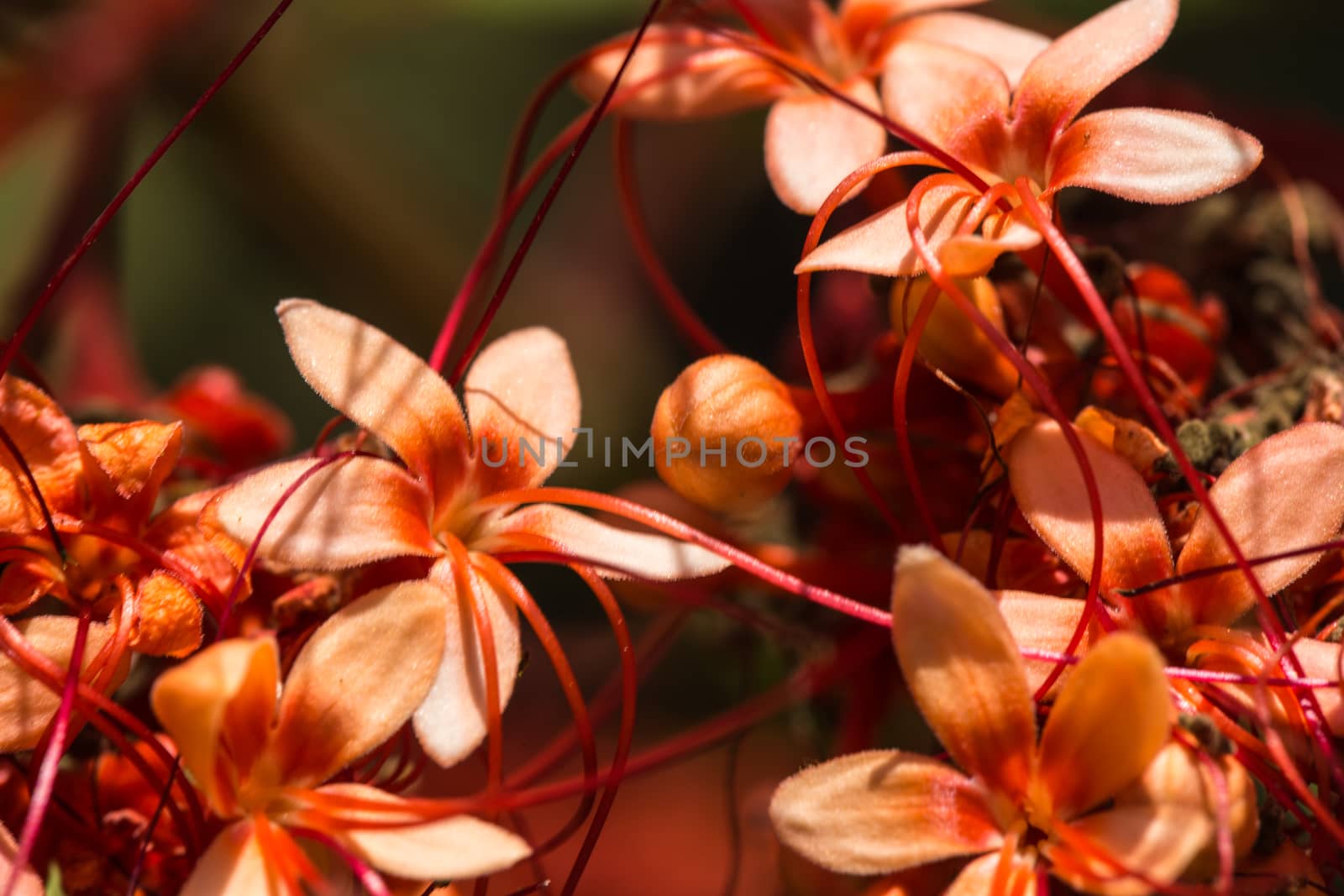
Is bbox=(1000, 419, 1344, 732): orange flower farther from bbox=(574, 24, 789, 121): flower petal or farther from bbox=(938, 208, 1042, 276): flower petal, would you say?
bbox=(574, 24, 789, 121): flower petal

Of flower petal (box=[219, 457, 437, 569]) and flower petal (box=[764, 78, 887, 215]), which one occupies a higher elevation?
flower petal (box=[764, 78, 887, 215])

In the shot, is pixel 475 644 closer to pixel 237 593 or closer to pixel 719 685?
pixel 237 593

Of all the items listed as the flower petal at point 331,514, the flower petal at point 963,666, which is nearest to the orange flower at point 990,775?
the flower petal at point 963,666

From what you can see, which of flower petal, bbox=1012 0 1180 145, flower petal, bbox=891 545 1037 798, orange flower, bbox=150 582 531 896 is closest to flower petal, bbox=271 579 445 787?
orange flower, bbox=150 582 531 896

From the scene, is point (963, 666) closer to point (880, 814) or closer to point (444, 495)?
point (880, 814)

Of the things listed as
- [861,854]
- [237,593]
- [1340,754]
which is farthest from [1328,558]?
[237,593]

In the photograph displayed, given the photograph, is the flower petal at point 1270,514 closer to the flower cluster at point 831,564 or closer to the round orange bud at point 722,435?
the flower cluster at point 831,564
